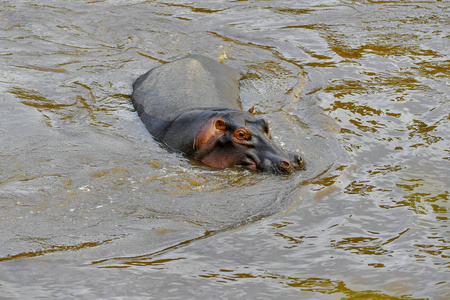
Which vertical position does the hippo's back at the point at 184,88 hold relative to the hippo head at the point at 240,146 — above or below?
above

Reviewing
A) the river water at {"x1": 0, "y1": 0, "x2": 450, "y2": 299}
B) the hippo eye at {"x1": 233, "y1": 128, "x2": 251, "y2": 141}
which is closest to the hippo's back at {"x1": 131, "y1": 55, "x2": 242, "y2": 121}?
the river water at {"x1": 0, "y1": 0, "x2": 450, "y2": 299}

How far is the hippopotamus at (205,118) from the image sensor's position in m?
5.89

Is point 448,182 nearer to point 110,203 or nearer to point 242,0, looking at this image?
point 110,203

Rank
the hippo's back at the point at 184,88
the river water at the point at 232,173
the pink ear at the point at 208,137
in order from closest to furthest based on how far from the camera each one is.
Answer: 1. the river water at the point at 232,173
2. the pink ear at the point at 208,137
3. the hippo's back at the point at 184,88

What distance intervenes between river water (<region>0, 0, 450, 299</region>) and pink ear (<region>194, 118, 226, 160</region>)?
179 millimetres

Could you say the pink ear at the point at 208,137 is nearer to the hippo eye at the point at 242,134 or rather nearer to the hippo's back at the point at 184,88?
the hippo eye at the point at 242,134

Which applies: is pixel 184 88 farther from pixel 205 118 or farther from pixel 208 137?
pixel 208 137

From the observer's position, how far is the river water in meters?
3.92

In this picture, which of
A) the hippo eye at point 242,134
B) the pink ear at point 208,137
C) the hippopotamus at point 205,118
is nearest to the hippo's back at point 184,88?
the hippopotamus at point 205,118

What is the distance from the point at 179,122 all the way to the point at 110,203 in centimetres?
183

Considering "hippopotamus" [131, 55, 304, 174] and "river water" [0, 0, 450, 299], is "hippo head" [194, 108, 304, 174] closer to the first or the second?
"hippopotamus" [131, 55, 304, 174]

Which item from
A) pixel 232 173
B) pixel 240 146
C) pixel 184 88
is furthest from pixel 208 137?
pixel 184 88

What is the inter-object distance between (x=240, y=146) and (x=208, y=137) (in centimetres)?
37

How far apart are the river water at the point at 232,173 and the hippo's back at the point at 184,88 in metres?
0.25
